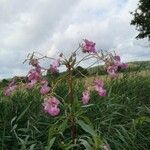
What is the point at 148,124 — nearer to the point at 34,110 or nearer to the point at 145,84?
the point at 34,110

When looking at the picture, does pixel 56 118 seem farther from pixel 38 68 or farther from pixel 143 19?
pixel 143 19

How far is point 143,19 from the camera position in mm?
52031

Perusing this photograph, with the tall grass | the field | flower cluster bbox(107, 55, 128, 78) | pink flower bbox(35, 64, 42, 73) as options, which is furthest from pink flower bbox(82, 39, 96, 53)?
the tall grass

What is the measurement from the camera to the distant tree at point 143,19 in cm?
5178

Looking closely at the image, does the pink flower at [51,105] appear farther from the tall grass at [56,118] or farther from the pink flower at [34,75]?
the tall grass at [56,118]

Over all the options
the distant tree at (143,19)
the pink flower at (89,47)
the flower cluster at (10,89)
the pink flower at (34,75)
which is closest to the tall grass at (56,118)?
the flower cluster at (10,89)

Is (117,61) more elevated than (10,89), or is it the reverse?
(117,61)

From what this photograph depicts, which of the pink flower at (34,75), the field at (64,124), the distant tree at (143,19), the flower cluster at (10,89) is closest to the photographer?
the pink flower at (34,75)

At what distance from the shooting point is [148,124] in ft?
25.7

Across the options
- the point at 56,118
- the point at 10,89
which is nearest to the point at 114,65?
the point at 10,89

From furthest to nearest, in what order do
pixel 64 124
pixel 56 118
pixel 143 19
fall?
pixel 143 19, pixel 56 118, pixel 64 124

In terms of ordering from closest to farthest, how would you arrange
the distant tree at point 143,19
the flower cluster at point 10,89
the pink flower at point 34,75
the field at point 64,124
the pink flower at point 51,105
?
the pink flower at point 51,105 < the pink flower at point 34,75 < the flower cluster at point 10,89 < the field at point 64,124 < the distant tree at point 143,19

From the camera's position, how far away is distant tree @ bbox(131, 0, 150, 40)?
2039 inches

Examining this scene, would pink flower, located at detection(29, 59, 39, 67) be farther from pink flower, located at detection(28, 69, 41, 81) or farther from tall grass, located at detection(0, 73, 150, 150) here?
tall grass, located at detection(0, 73, 150, 150)
